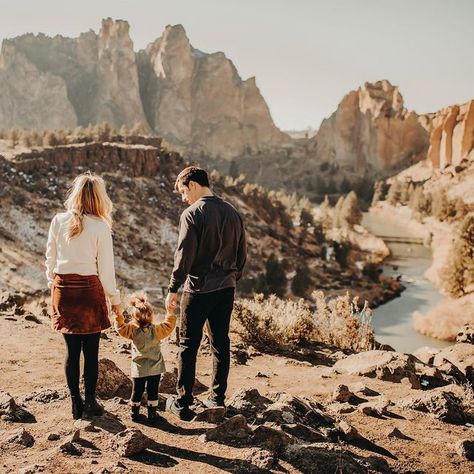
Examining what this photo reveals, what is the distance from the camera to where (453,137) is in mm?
86688

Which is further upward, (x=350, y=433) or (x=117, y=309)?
(x=117, y=309)

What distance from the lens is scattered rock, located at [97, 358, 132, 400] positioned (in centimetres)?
416

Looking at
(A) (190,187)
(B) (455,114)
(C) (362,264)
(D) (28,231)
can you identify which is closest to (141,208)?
(D) (28,231)

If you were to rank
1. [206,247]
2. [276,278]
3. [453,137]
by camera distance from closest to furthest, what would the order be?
1. [206,247]
2. [276,278]
3. [453,137]


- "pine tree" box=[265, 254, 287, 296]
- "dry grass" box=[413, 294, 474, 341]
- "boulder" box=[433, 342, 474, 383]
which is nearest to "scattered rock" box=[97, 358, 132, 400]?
"boulder" box=[433, 342, 474, 383]

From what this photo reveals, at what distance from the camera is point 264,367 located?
6004mm

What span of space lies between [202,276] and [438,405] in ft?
7.47

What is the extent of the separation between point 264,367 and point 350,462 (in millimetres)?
3056

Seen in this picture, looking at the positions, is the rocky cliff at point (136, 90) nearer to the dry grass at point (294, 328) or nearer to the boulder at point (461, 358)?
the dry grass at point (294, 328)

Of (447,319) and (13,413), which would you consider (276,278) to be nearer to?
(447,319)

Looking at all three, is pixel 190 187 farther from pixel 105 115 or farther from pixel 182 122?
pixel 182 122

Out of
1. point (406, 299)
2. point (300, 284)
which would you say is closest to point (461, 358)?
point (300, 284)

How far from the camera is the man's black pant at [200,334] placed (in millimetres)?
3635

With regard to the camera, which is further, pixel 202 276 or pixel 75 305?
pixel 202 276
